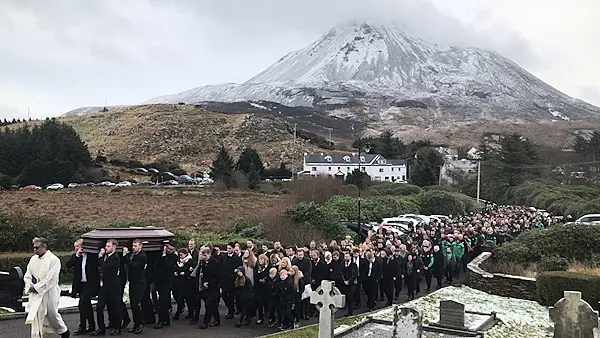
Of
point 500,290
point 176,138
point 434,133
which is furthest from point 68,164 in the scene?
point 434,133

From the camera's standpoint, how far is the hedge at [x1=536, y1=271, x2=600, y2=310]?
15867mm

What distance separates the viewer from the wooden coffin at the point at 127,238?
46.3 feet

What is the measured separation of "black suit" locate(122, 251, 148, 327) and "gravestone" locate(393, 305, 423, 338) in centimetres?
551

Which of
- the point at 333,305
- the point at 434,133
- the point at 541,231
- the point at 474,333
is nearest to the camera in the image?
the point at 333,305

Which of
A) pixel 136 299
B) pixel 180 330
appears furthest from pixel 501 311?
pixel 136 299

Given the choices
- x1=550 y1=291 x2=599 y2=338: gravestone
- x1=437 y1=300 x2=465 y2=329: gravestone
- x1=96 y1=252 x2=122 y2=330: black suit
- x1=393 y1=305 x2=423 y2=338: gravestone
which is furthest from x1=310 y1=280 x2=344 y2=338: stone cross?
x1=96 y1=252 x2=122 y2=330: black suit

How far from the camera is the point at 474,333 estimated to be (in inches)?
493

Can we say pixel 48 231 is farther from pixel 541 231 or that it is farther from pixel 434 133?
pixel 434 133

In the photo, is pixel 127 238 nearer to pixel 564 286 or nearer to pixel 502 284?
pixel 502 284

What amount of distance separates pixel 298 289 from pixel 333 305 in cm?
386

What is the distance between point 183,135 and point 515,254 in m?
103

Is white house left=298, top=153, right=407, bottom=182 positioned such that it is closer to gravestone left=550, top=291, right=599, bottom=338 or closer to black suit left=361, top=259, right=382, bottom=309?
black suit left=361, top=259, right=382, bottom=309

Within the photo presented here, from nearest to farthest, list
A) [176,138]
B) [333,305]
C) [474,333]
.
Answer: [333,305] < [474,333] < [176,138]

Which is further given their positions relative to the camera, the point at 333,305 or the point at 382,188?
the point at 382,188
